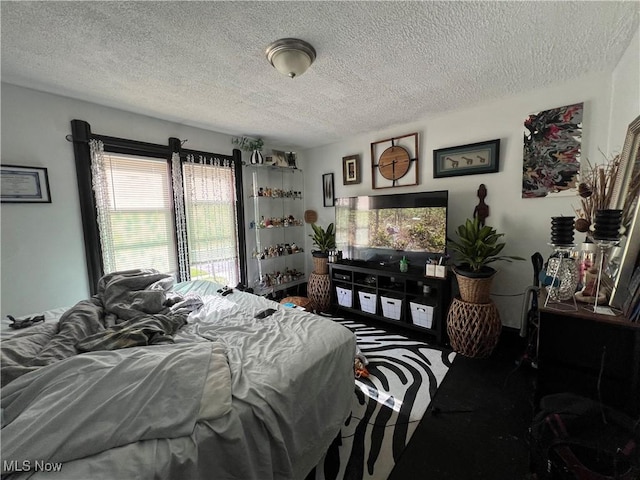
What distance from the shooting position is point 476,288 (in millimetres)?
2104

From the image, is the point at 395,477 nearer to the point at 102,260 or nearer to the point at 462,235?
the point at 462,235

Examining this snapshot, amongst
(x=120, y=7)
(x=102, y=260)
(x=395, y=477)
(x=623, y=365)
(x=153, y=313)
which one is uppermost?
(x=120, y=7)

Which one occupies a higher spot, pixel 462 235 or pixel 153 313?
pixel 462 235

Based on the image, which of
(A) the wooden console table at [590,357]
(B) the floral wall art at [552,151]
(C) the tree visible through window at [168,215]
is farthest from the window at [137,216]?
(B) the floral wall art at [552,151]

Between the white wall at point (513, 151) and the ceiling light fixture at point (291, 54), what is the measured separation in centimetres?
174

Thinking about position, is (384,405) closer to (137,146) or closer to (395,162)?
(395,162)

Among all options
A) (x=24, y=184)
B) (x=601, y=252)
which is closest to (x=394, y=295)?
(x=601, y=252)

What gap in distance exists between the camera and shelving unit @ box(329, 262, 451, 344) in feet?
7.89

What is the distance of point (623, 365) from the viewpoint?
1209mm

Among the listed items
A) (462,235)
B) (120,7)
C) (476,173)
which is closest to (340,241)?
(462,235)

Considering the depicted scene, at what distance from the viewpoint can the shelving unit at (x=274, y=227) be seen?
334cm

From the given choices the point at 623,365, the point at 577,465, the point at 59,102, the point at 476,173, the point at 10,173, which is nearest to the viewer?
the point at 577,465

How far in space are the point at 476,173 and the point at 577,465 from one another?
2.22 m

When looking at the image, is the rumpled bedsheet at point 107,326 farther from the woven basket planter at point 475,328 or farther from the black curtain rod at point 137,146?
the woven basket planter at point 475,328
